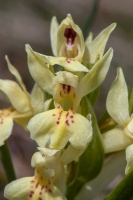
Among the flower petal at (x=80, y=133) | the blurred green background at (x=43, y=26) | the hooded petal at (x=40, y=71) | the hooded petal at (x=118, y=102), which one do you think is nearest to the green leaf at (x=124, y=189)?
the flower petal at (x=80, y=133)

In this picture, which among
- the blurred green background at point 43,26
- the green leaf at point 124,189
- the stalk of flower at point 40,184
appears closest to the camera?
the green leaf at point 124,189

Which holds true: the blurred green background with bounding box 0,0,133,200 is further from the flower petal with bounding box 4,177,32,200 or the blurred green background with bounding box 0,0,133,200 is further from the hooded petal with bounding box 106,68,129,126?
the flower petal with bounding box 4,177,32,200

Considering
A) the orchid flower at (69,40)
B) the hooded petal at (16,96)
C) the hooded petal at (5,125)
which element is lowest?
the hooded petal at (5,125)

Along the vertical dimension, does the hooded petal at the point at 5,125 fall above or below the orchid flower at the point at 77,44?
below

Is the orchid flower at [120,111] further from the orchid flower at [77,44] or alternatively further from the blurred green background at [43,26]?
the blurred green background at [43,26]

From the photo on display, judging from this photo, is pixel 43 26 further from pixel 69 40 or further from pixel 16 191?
pixel 16 191

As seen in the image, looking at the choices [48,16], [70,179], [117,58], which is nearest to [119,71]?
[70,179]

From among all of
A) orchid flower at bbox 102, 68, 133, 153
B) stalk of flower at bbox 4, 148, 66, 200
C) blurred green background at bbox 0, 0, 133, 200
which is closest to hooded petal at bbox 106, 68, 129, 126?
orchid flower at bbox 102, 68, 133, 153
